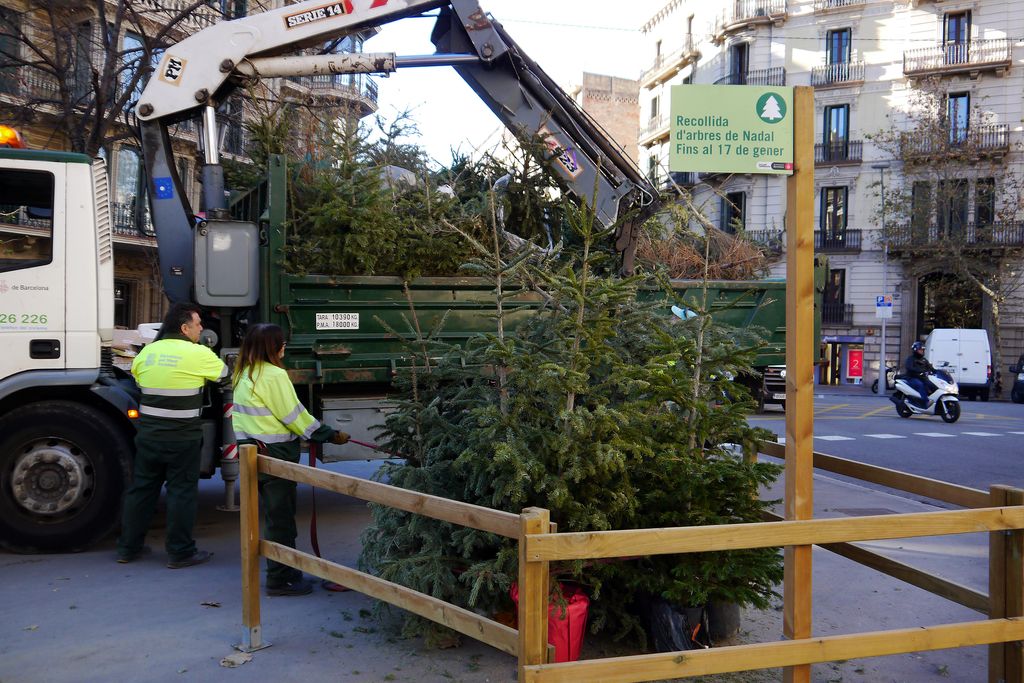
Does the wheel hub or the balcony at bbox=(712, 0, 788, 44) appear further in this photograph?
the balcony at bbox=(712, 0, 788, 44)

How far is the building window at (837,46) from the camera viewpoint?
1483 inches

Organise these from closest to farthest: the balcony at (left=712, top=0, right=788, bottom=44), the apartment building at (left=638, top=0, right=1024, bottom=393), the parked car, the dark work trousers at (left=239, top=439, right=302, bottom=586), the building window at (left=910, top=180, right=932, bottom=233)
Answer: the dark work trousers at (left=239, top=439, right=302, bottom=586), the parked car, the building window at (left=910, top=180, right=932, bottom=233), the apartment building at (left=638, top=0, right=1024, bottom=393), the balcony at (left=712, top=0, right=788, bottom=44)

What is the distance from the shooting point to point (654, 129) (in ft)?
146

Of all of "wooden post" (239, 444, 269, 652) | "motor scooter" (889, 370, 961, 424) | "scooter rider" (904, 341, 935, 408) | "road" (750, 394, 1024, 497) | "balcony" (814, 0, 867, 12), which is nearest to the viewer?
"wooden post" (239, 444, 269, 652)

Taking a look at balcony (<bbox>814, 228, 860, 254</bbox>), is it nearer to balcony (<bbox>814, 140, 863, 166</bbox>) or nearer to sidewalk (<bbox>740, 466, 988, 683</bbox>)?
balcony (<bbox>814, 140, 863, 166</bbox>)

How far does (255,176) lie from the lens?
7602mm

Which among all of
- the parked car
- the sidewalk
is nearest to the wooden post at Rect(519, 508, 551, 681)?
the sidewalk

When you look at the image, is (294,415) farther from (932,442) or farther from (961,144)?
(961,144)

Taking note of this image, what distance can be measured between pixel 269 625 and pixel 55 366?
8.40 ft

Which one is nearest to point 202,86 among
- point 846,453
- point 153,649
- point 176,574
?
point 176,574

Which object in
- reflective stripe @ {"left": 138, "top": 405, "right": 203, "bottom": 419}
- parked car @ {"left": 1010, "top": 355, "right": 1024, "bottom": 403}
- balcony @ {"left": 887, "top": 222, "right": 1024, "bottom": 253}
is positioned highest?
balcony @ {"left": 887, "top": 222, "right": 1024, "bottom": 253}

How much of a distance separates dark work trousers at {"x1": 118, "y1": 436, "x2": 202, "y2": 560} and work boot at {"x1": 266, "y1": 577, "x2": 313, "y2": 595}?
100cm

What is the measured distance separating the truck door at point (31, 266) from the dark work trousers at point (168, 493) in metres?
0.93

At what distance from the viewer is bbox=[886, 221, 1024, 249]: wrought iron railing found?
3158cm
